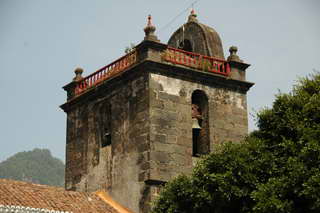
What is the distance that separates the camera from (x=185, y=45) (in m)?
29.4

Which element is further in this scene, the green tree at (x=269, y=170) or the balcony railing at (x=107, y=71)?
the balcony railing at (x=107, y=71)

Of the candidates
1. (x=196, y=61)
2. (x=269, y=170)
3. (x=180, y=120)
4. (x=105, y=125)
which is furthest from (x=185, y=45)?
(x=269, y=170)

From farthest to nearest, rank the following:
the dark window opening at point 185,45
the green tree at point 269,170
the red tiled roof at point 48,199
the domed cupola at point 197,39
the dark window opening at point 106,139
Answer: the dark window opening at point 185,45 < the domed cupola at point 197,39 < the dark window opening at point 106,139 < the red tiled roof at point 48,199 < the green tree at point 269,170

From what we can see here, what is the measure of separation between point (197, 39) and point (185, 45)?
65cm

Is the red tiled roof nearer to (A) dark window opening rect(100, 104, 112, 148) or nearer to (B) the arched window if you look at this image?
(A) dark window opening rect(100, 104, 112, 148)

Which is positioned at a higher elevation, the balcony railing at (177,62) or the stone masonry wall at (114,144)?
the balcony railing at (177,62)

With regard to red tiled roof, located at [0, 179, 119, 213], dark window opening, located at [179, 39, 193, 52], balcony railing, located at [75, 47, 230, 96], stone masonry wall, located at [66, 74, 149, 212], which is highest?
dark window opening, located at [179, 39, 193, 52]

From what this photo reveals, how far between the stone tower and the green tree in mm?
2873

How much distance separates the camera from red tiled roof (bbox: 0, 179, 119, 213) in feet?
75.7

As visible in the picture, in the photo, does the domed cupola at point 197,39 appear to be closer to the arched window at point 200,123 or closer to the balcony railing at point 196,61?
the balcony railing at point 196,61

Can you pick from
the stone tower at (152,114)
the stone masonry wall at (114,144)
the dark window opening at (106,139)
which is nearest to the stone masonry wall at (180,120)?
the stone tower at (152,114)

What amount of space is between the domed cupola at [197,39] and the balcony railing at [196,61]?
0.51 meters

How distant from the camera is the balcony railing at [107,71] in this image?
2731 centimetres

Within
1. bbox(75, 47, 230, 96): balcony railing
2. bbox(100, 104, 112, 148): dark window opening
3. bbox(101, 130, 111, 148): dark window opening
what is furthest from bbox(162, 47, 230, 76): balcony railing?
bbox(101, 130, 111, 148): dark window opening
